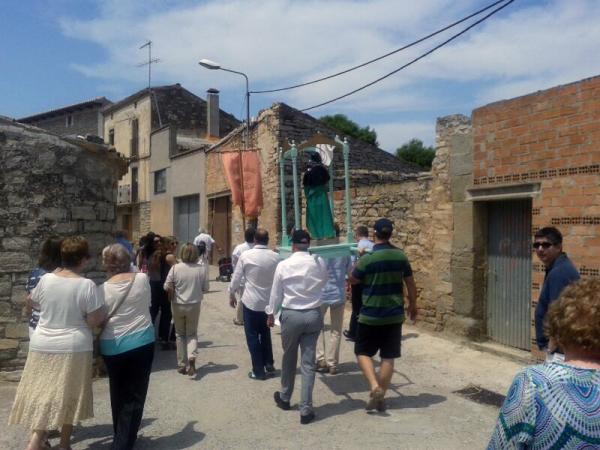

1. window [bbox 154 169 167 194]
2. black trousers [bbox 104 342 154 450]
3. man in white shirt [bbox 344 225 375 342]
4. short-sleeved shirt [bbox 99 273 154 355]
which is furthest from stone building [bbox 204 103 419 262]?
black trousers [bbox 104 342 154 450]

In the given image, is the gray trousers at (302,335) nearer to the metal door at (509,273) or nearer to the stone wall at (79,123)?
the metal door at (509,273)

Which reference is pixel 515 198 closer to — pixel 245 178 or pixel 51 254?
pixel 51 254

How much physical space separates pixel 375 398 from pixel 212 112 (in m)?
22.8

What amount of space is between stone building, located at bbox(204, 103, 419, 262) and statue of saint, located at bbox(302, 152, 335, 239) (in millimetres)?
7701

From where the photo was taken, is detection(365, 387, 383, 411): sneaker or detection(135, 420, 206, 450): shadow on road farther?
detection(365, 387, 383, 411): sneaker

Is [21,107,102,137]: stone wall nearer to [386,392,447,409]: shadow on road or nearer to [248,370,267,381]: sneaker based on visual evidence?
[248,370,267,381]: sneaker

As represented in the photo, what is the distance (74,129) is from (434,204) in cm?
3168

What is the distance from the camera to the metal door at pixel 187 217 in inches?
822

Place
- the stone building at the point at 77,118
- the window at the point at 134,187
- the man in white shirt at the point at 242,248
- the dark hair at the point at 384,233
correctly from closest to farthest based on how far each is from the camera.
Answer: the dark hair at the point at 384,233, the man in white shirt at the point at 242,248, the window at the point at 134,187, the stone building at the point at 77,118

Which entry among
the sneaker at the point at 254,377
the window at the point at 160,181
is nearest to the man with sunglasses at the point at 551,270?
the sneaker at the point at 254,377

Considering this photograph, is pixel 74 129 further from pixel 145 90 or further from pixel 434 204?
pixel 434 204

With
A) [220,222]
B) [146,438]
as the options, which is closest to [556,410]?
[146,438]

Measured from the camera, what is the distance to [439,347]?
7.65m

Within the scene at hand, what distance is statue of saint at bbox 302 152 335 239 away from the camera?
6.50m
